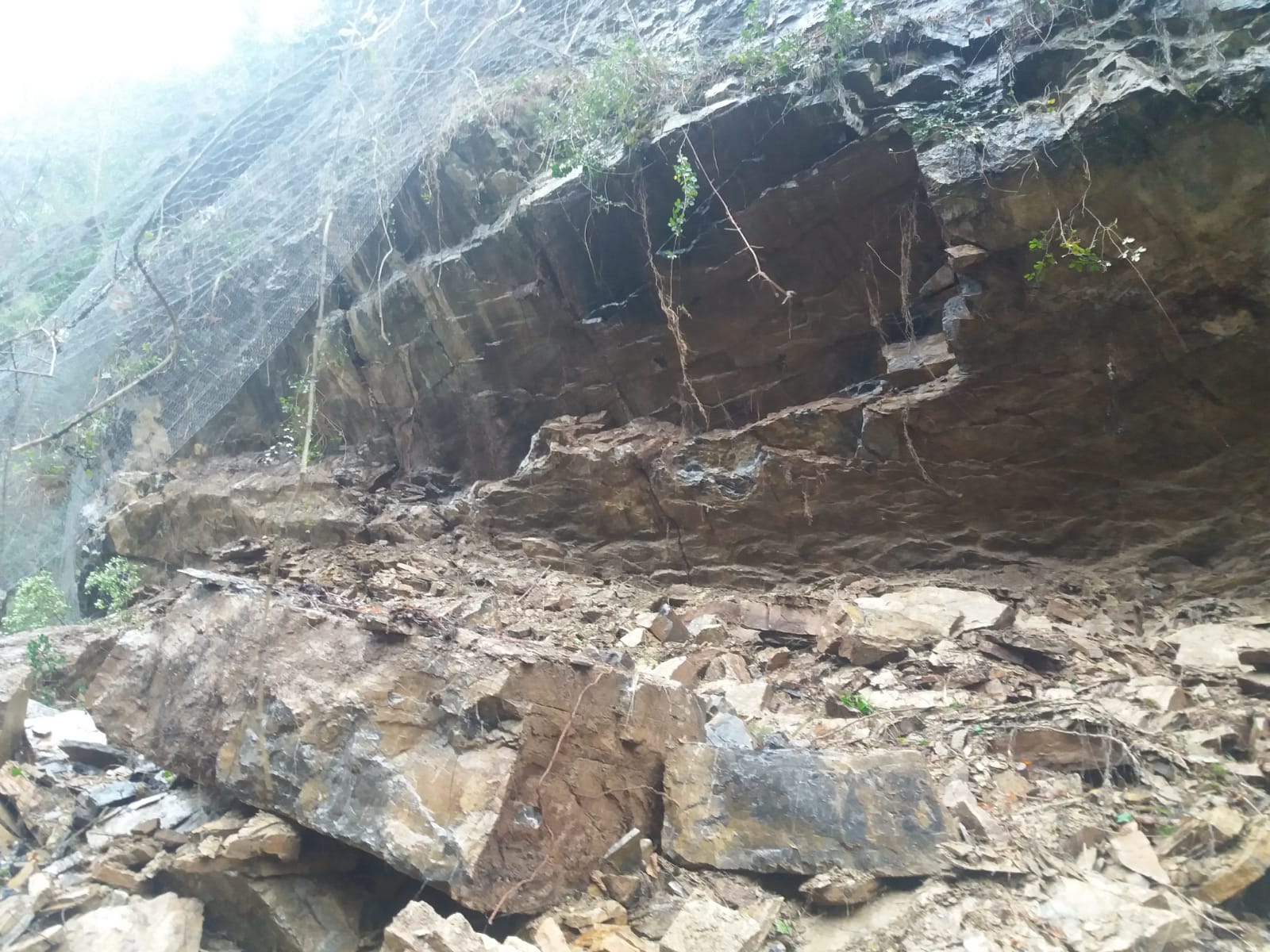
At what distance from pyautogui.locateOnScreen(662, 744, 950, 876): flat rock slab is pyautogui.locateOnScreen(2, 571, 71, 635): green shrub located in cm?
938

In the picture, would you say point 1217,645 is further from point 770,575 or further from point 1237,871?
point 770,575

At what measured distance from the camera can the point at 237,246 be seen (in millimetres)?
10461

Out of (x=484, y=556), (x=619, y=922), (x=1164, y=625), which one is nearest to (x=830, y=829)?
(x=619, y=922)

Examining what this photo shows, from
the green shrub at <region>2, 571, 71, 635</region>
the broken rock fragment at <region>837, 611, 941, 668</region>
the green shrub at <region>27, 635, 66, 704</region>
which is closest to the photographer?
the broken rock fragment at <region>837, 611, 941, 668</region>

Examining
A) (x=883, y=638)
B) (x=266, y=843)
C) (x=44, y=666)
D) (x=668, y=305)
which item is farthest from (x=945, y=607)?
(x=44, y=666)

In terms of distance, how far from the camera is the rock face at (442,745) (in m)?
3.14

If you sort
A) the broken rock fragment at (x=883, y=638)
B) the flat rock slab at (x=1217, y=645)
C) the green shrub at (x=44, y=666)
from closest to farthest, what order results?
1. the flat rock slab at (x=1217, y=645)
2. the broken rock fragment at (x=883, y=638)
3. the green shrub at (x=44, y=666)

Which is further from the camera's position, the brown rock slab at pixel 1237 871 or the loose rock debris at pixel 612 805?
the loose rock debris at pixel 612 805

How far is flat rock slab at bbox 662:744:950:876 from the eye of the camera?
10.2ft

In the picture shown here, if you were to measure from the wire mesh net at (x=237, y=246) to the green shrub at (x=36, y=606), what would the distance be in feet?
1.92

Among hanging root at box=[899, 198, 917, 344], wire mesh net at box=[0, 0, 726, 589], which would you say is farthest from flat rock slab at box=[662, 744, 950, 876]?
Result: wire mesh net at box=[0, 0, 726, 589]

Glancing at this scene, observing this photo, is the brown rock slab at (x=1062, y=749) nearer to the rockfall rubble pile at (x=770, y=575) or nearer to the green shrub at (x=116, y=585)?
the rockfall rubble pile at (x=770, y=575)

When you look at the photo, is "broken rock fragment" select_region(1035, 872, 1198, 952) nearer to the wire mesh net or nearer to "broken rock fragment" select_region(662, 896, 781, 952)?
"broken rock fragment" select_region(662, 896, 781, 952)

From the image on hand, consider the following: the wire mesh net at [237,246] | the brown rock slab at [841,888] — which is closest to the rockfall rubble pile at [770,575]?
the brown rock slab at [841,888]
